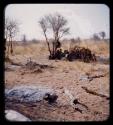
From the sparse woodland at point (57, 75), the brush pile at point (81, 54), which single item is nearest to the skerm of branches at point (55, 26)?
the sparse woodland at point (57, 75)

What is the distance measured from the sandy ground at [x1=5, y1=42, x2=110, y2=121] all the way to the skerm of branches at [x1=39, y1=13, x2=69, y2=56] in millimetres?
155

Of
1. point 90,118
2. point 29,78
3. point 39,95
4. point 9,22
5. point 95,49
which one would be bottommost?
point 90,118

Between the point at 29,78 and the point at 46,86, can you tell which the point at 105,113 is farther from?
the point at 29,78

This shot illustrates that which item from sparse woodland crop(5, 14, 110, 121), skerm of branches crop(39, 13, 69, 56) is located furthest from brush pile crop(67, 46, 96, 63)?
skerm of branches crop(39, 13, 69, 56)

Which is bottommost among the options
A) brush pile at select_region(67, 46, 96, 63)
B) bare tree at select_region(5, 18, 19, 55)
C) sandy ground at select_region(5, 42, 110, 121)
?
sandy ground at select_region(5, 42, 110, 121)

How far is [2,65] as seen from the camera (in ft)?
6.73

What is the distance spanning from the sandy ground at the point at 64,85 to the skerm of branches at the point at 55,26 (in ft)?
0.51

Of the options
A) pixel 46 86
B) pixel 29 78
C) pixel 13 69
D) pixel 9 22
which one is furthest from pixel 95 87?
pixel 9 22

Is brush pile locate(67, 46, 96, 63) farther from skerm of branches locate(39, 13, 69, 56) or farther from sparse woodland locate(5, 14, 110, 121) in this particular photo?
skerm of branches locate(39, 13, 69, 56)

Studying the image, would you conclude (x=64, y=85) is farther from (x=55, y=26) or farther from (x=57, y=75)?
(x=55, y=26)

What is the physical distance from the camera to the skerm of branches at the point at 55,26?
2105 mm

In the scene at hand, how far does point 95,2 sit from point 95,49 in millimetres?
377

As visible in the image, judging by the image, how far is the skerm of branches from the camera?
2105mm

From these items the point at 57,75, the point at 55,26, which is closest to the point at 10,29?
the point at 55,26
